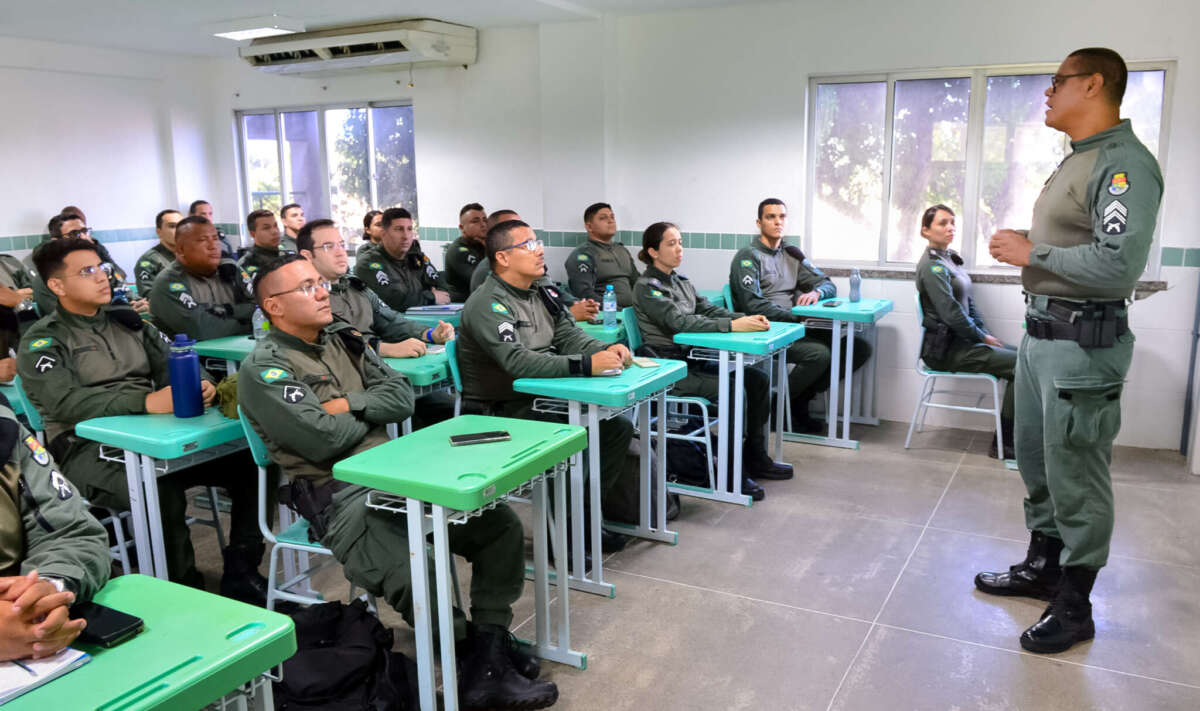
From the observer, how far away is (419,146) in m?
7.32

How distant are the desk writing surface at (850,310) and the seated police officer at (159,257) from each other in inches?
164

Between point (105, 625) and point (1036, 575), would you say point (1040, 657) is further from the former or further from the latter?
point (105, 625)

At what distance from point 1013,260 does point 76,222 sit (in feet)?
21.1

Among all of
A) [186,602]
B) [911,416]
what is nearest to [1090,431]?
[186,602]

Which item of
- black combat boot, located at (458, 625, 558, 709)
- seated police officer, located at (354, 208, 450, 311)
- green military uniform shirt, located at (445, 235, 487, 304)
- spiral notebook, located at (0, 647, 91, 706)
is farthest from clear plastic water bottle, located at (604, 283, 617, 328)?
spiral notebook, located at (0, 647, 91, 706)

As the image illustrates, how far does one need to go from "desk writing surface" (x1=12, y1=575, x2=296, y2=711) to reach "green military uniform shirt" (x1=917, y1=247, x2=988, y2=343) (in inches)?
168

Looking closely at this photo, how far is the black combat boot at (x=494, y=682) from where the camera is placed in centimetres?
245

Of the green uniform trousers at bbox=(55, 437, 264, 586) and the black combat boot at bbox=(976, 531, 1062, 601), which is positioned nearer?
the green uniform trousers at bbox=(55, 437, 264, 586)

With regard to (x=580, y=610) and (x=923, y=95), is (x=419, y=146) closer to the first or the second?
(x=923, y=95)

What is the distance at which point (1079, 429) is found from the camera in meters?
2.63

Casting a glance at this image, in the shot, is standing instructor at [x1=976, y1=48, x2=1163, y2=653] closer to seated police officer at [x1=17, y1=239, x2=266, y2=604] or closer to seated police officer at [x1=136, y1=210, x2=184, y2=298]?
seated police officer at [x1=17, y1=239, x2=266, y2=604]

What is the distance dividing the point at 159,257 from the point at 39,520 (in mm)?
4967

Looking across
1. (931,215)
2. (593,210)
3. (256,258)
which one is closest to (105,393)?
(256,258)

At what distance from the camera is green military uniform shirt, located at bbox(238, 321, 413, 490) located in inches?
99.6
